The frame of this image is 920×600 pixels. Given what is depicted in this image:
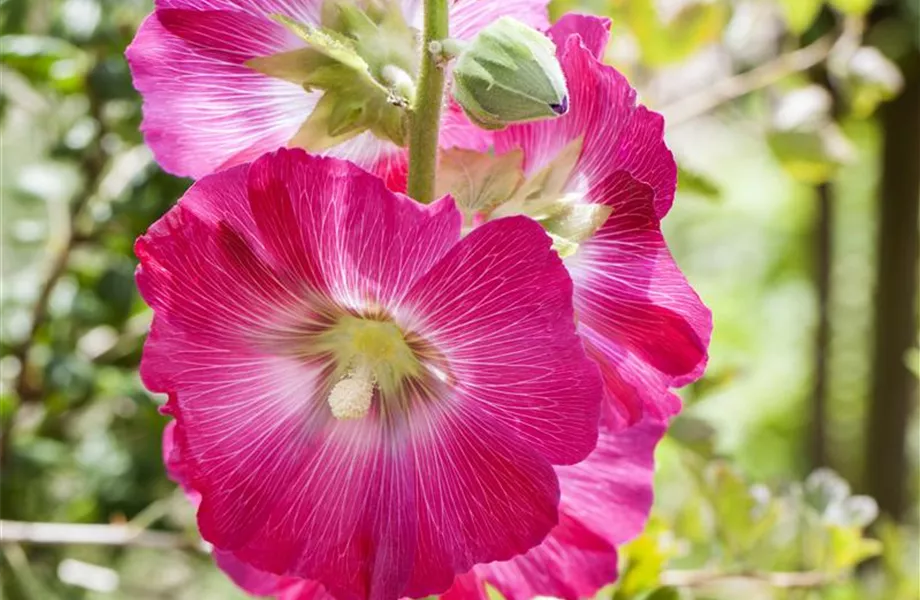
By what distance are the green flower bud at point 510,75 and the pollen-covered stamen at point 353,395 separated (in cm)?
8

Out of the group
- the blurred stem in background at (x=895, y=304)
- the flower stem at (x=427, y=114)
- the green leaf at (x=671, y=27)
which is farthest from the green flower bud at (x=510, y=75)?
the blurred stem in background at (x=895, y=304)

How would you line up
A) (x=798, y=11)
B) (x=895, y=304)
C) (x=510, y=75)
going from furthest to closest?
(x=895, y=304), (x=798, y=11), (x=510, y=75)

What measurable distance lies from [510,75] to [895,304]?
1715 millimetres

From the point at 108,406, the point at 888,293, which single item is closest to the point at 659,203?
the point at 108,406

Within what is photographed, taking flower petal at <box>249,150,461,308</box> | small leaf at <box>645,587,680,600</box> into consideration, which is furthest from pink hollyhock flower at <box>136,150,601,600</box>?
small leaf at <box>645,587,680,600</box>

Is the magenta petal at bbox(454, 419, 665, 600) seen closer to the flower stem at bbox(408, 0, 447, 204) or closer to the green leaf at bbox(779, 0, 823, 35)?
the flower stem at bbox(408, 0, 447, 204)

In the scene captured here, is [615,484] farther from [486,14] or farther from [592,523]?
[486,14]

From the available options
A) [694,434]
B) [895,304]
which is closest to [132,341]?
[694,434]

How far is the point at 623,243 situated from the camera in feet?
0.96

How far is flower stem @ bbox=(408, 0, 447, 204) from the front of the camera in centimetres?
27

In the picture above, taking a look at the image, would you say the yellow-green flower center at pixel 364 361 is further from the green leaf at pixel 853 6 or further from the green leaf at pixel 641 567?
the green leaf at pixel 853 6

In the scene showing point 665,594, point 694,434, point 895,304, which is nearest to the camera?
point 665,594

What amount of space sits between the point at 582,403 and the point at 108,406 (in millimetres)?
552

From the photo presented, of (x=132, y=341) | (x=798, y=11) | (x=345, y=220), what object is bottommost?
(x=132, y=341)
